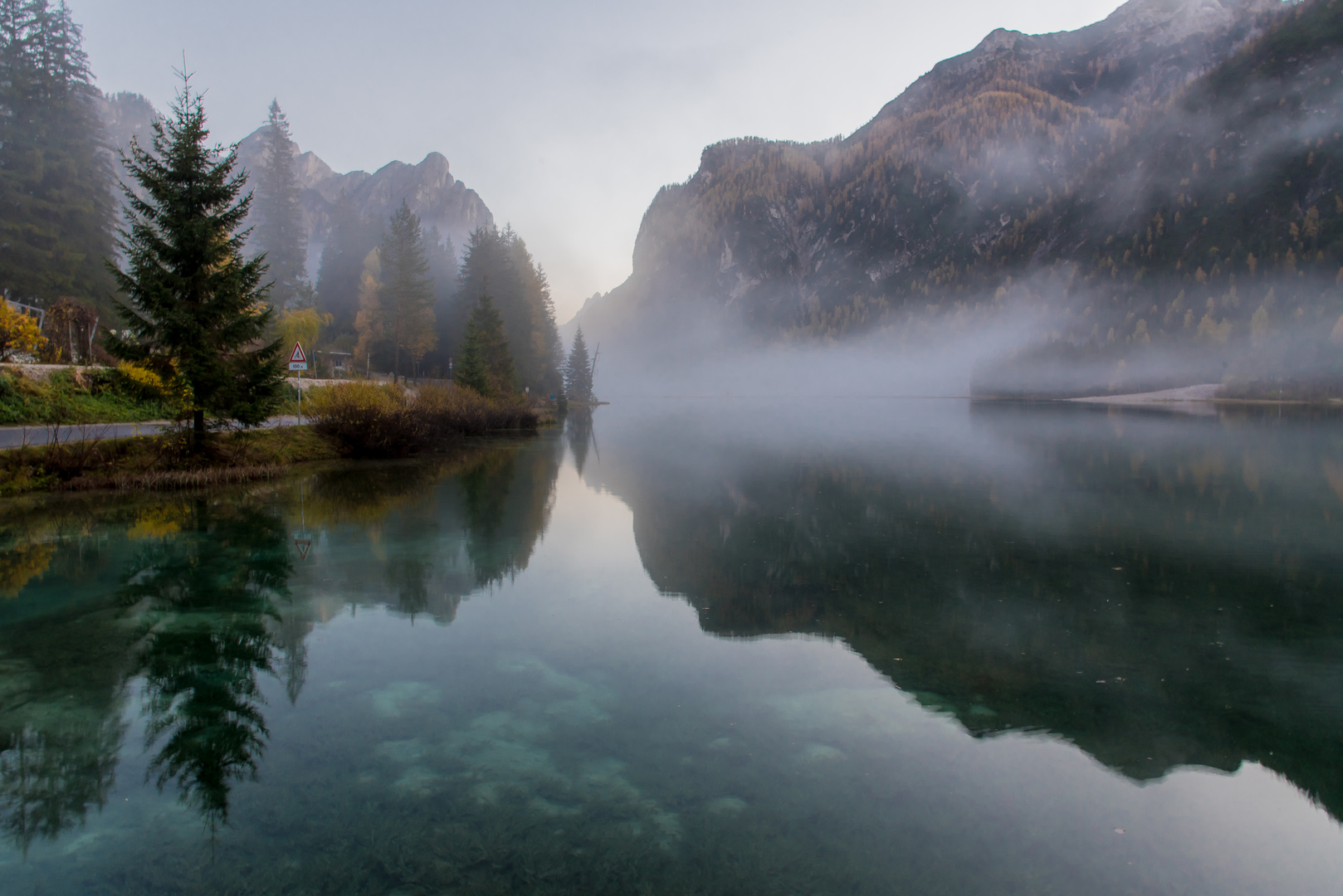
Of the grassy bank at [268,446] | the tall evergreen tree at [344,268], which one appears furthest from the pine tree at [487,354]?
the tall evergreen tree at [344,268]

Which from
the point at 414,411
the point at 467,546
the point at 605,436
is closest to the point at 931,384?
the point at 605,436

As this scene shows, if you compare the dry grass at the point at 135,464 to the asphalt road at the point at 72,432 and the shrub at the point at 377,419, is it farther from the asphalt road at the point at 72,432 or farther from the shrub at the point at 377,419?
the shrub at the point at 377,419

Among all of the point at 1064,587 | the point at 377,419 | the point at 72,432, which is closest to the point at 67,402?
the point at 72,432

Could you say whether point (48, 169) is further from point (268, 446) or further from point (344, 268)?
point (344, 268)

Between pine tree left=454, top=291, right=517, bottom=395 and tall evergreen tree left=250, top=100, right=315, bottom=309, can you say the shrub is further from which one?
tall evergreen tree left=250, top=100, right=315, bottom=309

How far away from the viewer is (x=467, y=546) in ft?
39.5

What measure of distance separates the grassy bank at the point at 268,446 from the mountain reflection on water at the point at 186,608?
5.63ft

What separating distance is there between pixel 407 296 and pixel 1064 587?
54975 millimetres

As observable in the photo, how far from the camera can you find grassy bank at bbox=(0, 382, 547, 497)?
629 inches

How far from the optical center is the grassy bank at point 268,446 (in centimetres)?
1598

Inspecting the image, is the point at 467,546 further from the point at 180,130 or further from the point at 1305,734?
the point at 180,130

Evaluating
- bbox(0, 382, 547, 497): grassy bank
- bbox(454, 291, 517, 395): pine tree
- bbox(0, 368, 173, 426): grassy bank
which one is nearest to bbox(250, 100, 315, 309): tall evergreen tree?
bbox(454, 291, 517, 395): pine tree

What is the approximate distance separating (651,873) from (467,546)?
8885 mm

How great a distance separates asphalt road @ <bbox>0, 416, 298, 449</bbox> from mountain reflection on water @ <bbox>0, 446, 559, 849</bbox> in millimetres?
3904
